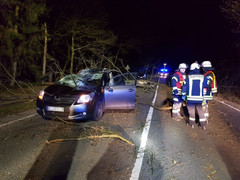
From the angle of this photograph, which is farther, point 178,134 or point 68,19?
point 68,19

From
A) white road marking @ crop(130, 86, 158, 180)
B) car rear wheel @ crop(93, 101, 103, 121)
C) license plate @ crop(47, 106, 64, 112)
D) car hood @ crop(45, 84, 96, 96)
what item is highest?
car hood @ crop(45, 84, 96, 96)

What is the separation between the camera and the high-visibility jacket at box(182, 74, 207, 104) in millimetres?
5125

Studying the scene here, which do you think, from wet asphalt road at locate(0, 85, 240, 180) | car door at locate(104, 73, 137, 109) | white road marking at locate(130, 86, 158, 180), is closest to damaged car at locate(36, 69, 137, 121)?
car door at locate(104, 73, 137, 109)

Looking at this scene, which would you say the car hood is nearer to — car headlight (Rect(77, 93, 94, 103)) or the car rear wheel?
car headlight (Rect(77, 93, 94, 103))

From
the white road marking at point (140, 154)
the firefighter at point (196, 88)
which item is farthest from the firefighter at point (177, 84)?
the white road marking at point (140, 154)

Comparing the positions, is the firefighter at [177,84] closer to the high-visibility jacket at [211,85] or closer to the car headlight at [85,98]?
the high-visibility jacket at [211,85]

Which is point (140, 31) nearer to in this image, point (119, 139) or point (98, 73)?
point (98, 73)

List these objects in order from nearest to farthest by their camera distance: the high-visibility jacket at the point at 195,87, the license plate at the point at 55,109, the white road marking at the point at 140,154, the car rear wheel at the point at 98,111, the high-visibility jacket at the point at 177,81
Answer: the white road marking at the point at 140,154 → the license plate at the point at 55,109 → the high-visibility jacket at the point at 195,87 → the car rear wheel at the point at 98,111 → the high-visibility jacket at the point at 177,81

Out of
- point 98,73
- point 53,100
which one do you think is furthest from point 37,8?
point 53,100

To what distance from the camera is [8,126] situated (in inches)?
205

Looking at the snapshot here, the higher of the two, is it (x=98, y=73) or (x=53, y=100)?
(x=98, y=73)

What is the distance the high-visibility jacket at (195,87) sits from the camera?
512 cm

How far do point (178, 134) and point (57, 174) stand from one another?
3.07 meters

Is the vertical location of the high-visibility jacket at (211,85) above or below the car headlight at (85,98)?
above
